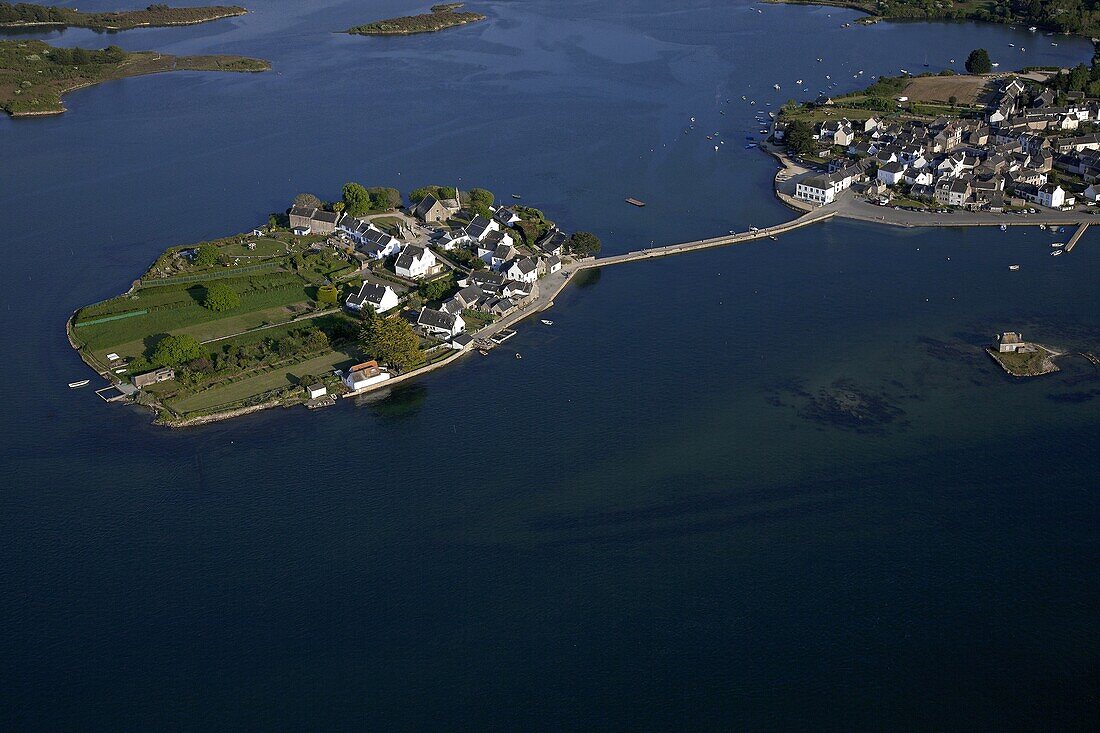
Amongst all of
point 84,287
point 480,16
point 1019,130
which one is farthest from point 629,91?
point 84,287

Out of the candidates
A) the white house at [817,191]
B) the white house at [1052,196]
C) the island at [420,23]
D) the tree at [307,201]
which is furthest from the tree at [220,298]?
the island at [420,23]

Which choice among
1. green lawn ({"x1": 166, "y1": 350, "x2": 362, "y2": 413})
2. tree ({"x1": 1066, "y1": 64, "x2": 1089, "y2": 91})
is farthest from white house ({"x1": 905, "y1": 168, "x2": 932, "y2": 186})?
green lawn ({"x1": 166, "y1": 350, "x2": 362, "y2": 413})

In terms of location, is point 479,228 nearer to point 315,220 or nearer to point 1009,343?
point 315,220

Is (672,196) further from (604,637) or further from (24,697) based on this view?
(24,697)

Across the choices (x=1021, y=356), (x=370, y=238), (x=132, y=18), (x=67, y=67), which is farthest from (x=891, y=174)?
(x=132, y=18)

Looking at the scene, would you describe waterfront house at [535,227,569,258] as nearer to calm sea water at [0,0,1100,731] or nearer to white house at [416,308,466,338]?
calm sea water at [0,0,1100,731]

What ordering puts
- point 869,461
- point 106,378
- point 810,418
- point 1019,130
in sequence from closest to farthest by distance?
point 869,461 < point 810,418 < point 106,378 < point 1019,130
